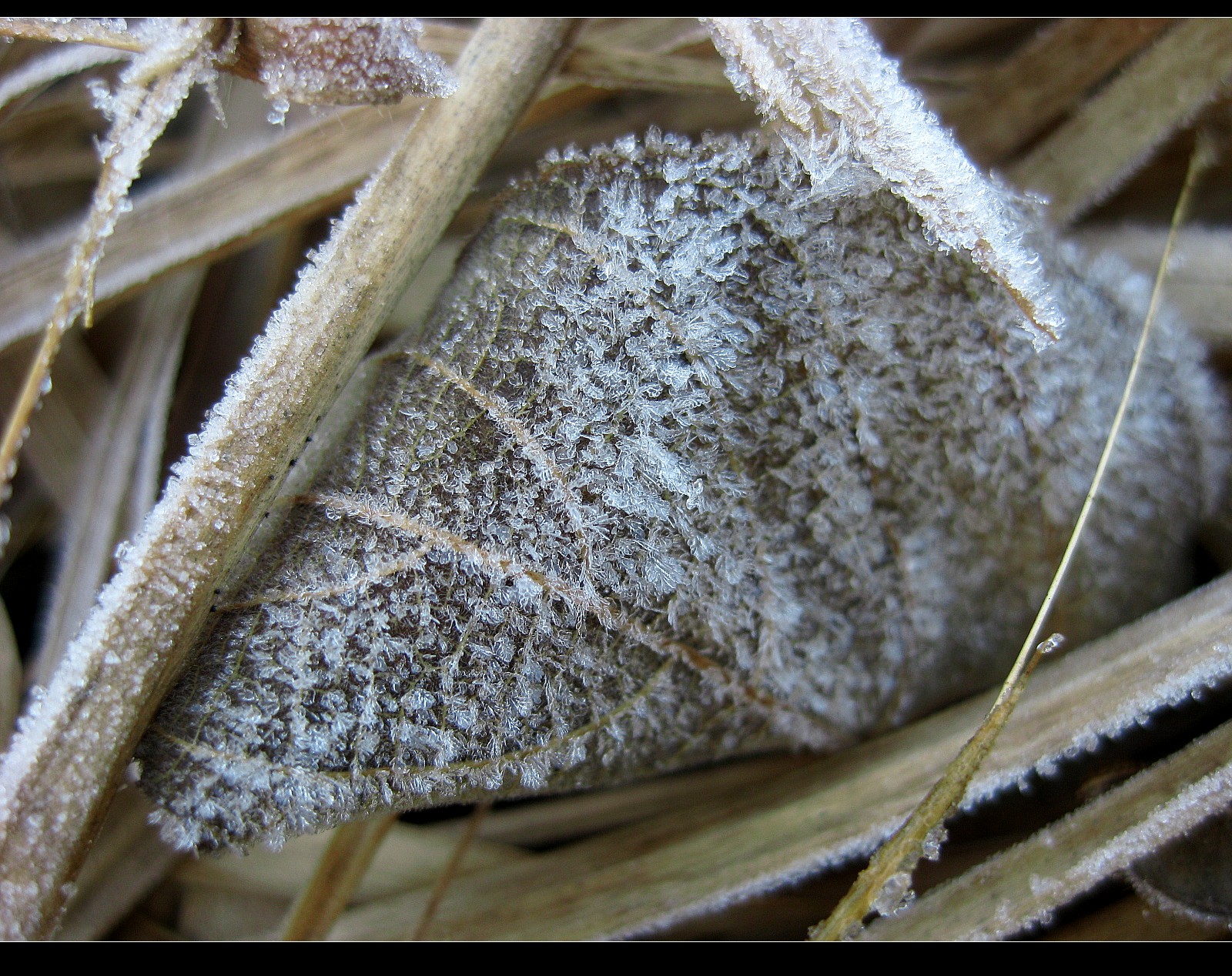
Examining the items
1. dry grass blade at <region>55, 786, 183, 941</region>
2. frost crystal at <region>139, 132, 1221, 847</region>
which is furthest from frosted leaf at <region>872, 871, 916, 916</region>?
dry grass blade at <region>55, 786, 183, 941</region>

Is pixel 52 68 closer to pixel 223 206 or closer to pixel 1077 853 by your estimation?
pixel 223 206

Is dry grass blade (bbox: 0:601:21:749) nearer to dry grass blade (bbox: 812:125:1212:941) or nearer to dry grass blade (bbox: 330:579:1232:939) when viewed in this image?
dry grass blade (bbox: 330:579:1232:939)

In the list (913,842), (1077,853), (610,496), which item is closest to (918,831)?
(913,842)

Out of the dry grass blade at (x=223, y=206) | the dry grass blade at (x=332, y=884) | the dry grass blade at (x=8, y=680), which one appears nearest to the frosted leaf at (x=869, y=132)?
the dry grass blade at (x=223, y=206)

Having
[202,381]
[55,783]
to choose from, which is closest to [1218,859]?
[55,783]

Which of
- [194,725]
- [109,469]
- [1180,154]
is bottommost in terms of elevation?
[194,725]
